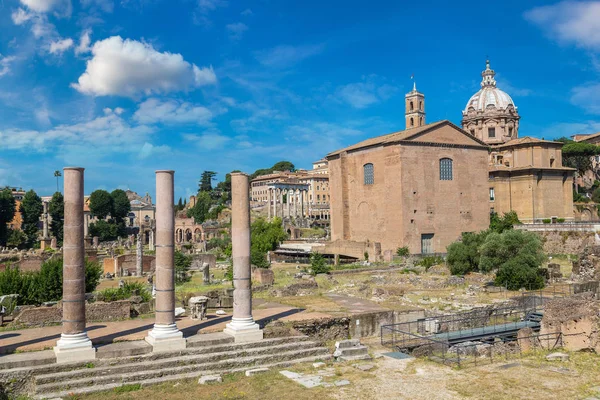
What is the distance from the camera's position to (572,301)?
14.2m

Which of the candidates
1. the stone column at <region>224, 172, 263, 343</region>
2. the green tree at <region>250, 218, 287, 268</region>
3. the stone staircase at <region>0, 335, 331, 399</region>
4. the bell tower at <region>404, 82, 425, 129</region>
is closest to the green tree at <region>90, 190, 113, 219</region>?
the green tree at <region>250, 218, 287, 268</region>

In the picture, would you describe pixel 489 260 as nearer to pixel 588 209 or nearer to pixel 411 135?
pixel 411 135

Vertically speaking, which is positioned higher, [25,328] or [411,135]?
[411,135]

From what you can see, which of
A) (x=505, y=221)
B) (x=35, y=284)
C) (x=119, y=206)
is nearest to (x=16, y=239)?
(x=119, y=206)

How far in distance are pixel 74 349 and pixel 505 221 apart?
3927 centimetres

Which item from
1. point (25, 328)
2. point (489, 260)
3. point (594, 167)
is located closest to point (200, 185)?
point (594, 167)

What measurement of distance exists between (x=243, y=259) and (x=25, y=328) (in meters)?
5.95

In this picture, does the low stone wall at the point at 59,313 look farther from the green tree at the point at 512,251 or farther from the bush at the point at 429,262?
the bush at the point at 429,262

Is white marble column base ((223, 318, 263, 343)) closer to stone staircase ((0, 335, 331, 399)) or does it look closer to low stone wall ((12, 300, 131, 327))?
stone staircase ((0, 335, 331, 399))

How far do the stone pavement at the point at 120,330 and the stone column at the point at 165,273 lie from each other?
2.79 feet

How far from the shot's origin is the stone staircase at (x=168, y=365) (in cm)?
993

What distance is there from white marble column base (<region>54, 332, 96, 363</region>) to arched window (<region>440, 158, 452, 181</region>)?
33.9 meters

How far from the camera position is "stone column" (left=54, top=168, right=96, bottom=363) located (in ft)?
35.1

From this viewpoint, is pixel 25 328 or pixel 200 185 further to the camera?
pixel 200 185
